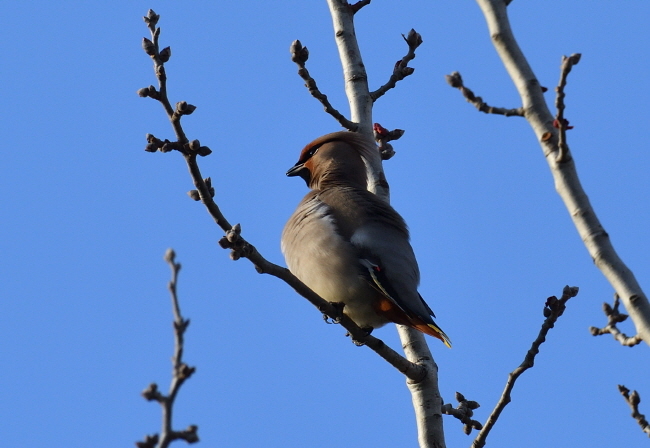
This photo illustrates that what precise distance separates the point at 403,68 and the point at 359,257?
1.35 metres

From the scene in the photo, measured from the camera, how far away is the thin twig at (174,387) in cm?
191

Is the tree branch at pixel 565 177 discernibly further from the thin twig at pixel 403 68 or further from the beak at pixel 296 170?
the beak at pixel 296 170

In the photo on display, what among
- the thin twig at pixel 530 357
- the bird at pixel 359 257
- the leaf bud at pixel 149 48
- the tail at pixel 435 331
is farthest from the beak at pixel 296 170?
the leaf bud at pixel 149 48

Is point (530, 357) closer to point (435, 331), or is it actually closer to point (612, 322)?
point (435, 331)

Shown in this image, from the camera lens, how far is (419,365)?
4.34 m

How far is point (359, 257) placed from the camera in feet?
15.3

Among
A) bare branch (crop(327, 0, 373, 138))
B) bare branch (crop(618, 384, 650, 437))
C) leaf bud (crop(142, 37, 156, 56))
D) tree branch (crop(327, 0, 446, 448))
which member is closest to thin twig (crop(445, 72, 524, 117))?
leaf bud (crop(142, 37, 156, 56))

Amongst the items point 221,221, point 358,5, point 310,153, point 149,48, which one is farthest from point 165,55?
point 310,153

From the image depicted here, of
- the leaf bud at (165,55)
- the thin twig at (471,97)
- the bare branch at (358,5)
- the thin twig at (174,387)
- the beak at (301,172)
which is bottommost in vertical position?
the thin twig at (174,387)

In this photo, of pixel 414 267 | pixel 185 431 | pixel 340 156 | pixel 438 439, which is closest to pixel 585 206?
pixel 185 431

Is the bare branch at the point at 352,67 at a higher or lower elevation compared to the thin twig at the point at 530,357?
higher

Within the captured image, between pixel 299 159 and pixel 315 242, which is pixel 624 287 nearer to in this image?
pixel 315 242

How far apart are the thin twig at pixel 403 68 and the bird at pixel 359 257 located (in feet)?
1.09

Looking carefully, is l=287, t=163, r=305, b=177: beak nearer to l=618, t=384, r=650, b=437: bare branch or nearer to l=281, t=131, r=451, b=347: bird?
l=281, t=131, r=451, b=347: bird
